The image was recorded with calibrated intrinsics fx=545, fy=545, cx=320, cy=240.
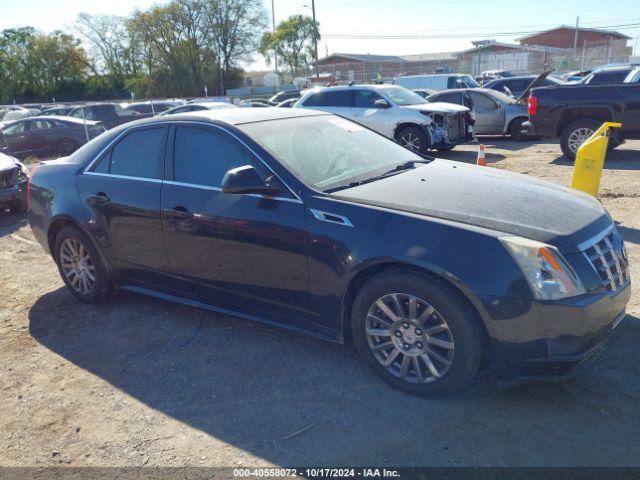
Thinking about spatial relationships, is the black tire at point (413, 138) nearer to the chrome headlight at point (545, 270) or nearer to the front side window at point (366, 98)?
the front side window at point (366, 98)

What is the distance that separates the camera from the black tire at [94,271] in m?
4.84

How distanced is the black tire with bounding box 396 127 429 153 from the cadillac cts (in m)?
7.34

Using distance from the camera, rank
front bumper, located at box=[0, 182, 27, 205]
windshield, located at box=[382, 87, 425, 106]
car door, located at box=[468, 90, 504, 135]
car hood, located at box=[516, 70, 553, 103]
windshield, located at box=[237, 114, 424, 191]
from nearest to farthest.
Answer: windshield, located at box=[237, 114, 424, 191] → front bumper, located at box=[0, 182, 27, 205] → windshield, located at box=[382, 87, 425, 106] → car hood, located at box=[516, 70, 553, 103] → car door, located at box=[468, 90, 504, 135]

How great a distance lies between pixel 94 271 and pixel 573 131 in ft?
30.3

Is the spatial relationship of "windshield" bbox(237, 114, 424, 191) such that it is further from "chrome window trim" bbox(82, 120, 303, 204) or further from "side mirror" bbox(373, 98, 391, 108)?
"side mirror" bbox(373, 98, 391, 108)

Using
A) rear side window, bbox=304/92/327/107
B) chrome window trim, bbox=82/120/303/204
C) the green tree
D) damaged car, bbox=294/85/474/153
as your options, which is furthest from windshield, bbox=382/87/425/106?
the green tree

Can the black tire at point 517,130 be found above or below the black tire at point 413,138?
below

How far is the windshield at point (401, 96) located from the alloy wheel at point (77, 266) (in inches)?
358

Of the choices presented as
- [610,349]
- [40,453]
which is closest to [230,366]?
[40,453]

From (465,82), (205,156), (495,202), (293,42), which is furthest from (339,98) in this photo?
(293,42)

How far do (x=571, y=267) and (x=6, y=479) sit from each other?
10.5 feet

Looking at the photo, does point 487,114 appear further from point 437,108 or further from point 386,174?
point 386,174

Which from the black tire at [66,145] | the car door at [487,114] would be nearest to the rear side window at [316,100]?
the car door at [487,114]

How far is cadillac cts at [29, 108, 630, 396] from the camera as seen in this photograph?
9.62 feet
